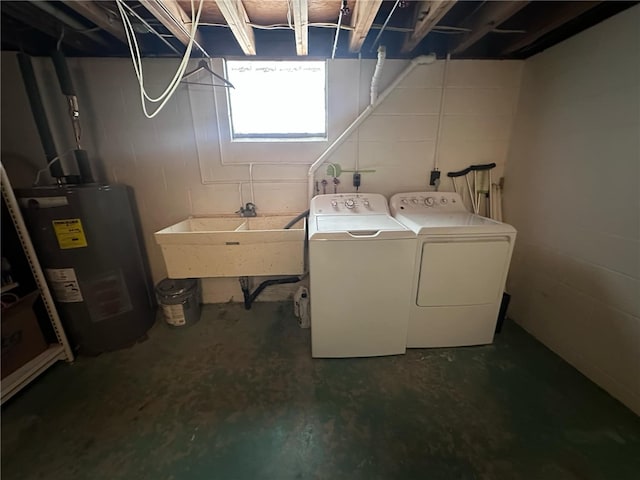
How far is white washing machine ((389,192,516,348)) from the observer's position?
5.10ft

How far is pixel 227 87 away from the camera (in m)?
1.91

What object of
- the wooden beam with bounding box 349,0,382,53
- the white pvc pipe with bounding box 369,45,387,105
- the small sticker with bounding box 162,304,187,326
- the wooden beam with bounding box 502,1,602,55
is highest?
the wooden beam with bounding box 502,1,602,55

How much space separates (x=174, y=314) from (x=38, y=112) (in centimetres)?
166

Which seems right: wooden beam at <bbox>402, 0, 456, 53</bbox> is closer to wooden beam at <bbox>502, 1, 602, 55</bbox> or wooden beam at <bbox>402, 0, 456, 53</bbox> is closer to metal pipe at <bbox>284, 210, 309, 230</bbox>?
wooden beam at <bbox>502, 1, 602, 55</bbox>

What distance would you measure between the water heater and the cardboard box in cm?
13

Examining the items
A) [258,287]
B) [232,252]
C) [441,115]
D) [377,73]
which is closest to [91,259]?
[232,252]

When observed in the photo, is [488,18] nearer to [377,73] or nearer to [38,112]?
[377,73]

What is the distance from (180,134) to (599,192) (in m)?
2.80

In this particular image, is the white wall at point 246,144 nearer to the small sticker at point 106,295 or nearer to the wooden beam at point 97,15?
the wooden beam at point 97,15

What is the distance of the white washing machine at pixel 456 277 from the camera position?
5.10 feet

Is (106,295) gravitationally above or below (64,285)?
below

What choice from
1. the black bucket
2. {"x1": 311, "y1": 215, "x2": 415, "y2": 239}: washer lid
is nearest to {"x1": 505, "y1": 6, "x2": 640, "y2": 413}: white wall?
{"x1": 311, "y1": 215, "x2": 415, "y2": 239}: washer lid

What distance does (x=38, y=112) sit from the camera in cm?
169

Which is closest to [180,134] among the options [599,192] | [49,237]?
[49,237]
